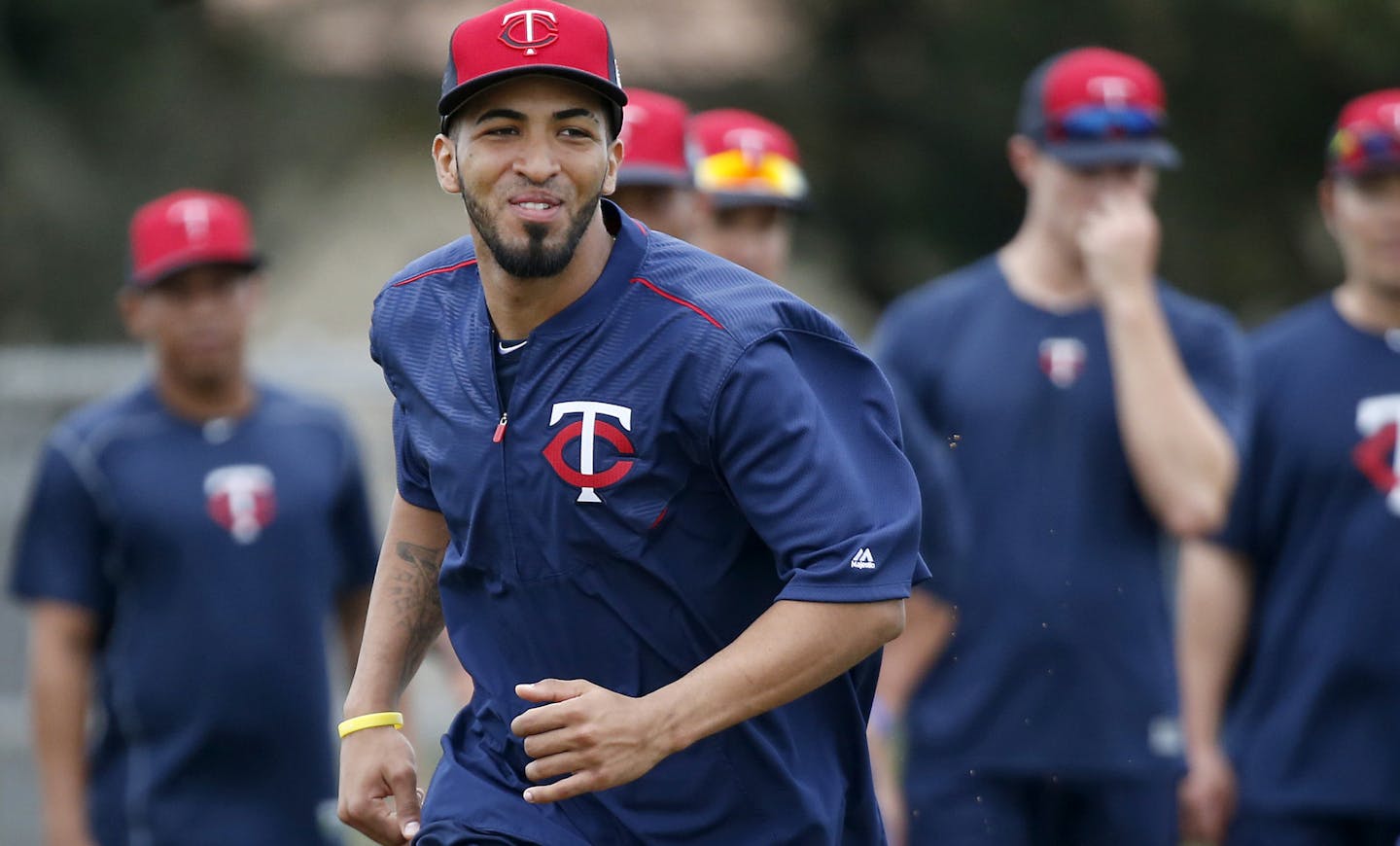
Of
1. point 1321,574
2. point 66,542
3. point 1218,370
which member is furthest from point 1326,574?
point 66,542

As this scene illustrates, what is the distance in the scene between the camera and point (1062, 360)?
705 centimetres

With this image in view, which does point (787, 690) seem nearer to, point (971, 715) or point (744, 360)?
point (744, 360)

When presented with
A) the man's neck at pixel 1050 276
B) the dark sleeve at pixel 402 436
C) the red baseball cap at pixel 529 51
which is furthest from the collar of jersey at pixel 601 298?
the man's neck at pixel 1050 276

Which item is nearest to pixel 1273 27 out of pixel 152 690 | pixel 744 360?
pixel 152 690

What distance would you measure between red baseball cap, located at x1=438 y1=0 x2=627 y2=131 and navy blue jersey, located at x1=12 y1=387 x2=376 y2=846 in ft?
11.7

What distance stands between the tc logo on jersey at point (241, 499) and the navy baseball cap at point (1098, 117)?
2775 mm

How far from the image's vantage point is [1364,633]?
6617mm

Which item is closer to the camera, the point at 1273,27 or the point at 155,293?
the point at 155,293

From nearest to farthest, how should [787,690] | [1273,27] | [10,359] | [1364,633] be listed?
[787,690] < [1364,633] < [10,359] < [1273,27]

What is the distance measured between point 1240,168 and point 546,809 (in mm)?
13741

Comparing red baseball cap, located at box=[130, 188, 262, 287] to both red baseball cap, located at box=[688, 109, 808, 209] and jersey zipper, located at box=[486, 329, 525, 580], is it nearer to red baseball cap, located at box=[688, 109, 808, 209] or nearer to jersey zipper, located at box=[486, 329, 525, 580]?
red baseball cap, located at box=[688, 109, 808, 209]

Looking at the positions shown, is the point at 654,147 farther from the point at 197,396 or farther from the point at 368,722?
the point at 368,722

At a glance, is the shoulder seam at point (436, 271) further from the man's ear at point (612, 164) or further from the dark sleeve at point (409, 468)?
the man's ear at point (612, 164)

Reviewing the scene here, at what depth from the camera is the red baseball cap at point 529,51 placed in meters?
3.81
